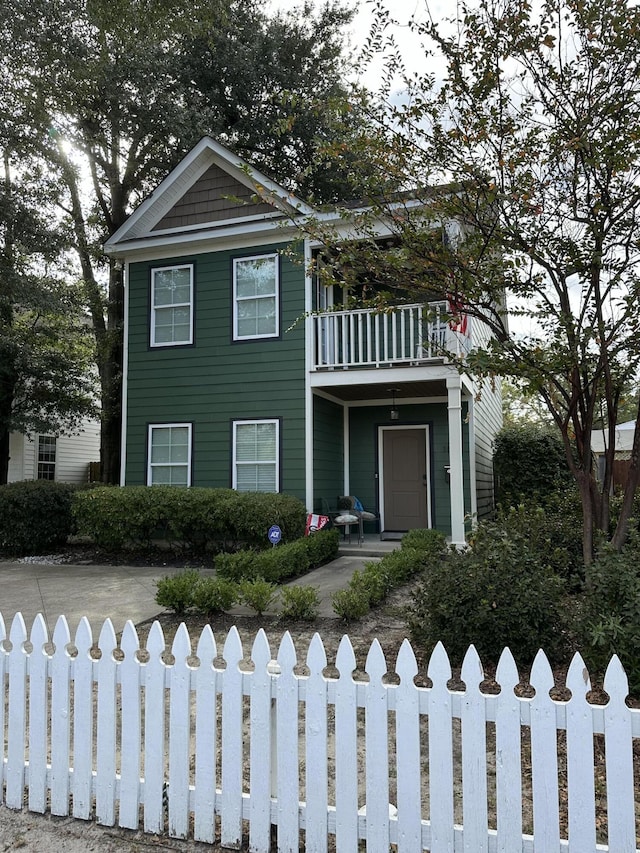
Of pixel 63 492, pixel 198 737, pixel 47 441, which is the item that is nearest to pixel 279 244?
pixel 63 492

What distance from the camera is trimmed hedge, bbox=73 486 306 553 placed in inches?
381

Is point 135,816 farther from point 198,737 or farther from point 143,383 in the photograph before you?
point 143,383

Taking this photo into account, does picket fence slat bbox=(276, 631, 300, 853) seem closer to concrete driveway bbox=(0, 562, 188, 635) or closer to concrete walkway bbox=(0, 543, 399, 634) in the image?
concrete walkway bbox=(0, 543, 399, 634)

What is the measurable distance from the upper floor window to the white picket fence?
927cm

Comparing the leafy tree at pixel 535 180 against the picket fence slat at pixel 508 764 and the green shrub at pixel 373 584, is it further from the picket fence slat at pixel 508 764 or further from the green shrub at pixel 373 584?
the picket fence slat at pixel 508 764

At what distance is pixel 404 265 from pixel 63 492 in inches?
337

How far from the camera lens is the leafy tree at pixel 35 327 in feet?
43.7

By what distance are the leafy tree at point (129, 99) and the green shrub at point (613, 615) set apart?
34.9 ft

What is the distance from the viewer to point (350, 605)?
5520 millimetres

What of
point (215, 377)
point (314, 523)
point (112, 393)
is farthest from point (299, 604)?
point (112, 393)

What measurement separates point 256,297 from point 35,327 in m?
6.61

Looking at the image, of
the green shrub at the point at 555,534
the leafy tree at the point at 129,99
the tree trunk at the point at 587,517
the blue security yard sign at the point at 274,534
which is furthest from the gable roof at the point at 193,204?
the tree trunk at the point at 587,517

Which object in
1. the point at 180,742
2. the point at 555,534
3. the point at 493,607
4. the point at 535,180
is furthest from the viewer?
the point at 555,534

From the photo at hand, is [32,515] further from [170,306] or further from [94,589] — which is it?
[170,306]
